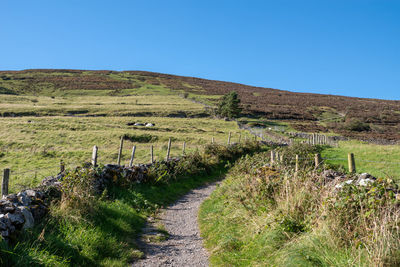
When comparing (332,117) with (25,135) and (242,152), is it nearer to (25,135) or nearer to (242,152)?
(242,152)

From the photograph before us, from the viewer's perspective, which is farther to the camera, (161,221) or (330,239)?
(161,221)

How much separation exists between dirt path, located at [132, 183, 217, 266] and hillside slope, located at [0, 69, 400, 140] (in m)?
48.6

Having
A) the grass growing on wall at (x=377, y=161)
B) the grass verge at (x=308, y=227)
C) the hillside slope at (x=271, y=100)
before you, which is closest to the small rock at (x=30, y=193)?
the grass verge at (x=308, y=227)

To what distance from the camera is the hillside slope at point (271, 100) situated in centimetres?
6244

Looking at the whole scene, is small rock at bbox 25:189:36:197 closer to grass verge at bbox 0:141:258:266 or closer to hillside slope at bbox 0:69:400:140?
grass verge at bbox 0:141:258:266

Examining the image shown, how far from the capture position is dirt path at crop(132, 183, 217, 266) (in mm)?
6062

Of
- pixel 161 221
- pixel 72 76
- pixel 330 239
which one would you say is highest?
pixel 72 76

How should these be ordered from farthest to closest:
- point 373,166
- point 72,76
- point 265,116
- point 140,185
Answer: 1. point 72,76
2. point 265,116
3. point 373,166
4. point 140,185

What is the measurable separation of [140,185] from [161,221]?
3.09m

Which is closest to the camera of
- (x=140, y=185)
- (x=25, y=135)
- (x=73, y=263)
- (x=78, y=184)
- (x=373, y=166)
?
(x=73, y=263)

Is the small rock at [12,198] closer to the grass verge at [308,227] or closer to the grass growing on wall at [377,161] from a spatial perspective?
the grass verge at [308,227]

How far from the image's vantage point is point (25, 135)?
3519 centimetres

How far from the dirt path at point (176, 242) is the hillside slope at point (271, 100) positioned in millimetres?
48599

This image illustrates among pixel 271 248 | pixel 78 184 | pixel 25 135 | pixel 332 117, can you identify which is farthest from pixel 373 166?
pixel 332 117
